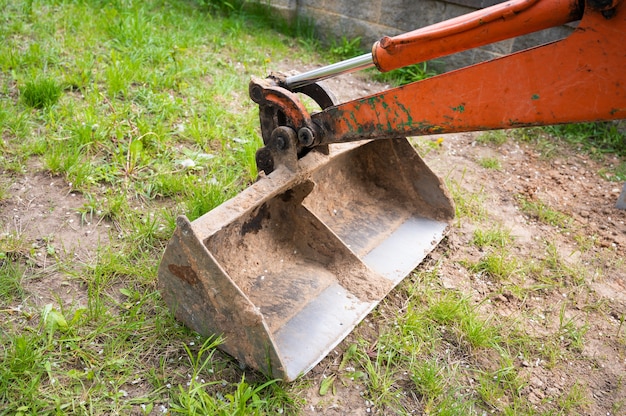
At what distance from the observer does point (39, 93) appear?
3643 mm

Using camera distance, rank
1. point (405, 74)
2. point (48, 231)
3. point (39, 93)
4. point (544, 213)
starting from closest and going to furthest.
A: point (48, 231)
point (544, 213)
point (39, 93)
point (405, 74)

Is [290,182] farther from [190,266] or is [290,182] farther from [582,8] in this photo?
[582,8]

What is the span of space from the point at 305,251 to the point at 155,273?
27.2 inches

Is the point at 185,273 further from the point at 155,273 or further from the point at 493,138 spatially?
the point at 493,138

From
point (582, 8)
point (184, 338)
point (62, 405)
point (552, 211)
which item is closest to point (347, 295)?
point (184, 338)

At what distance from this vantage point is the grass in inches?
85.7

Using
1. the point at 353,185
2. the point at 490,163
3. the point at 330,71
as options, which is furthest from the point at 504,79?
the point at 490,163

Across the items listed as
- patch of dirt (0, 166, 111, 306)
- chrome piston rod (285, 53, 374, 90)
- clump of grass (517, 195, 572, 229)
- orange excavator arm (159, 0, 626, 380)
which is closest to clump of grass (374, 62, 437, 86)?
clump of grass (517, 195, 572, 229)

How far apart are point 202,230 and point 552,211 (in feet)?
7.26

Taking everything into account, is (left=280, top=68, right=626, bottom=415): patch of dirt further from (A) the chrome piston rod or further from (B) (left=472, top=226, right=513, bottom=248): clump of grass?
(A) the chrome piston rod

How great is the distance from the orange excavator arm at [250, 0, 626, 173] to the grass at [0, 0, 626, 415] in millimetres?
919

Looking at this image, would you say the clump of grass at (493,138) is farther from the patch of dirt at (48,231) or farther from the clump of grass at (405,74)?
the patch of dirt at (48,231)

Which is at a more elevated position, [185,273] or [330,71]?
[330,71]

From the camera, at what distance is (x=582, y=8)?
1.74m
